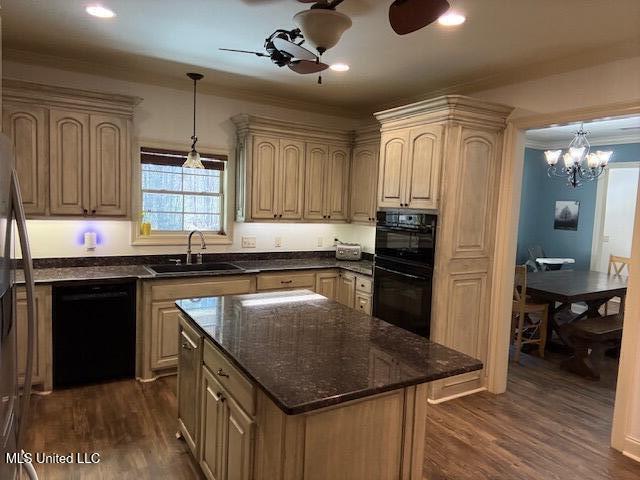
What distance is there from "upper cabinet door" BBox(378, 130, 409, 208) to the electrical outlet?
146cm

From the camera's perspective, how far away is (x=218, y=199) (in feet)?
14.6

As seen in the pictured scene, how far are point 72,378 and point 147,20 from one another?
106 inches

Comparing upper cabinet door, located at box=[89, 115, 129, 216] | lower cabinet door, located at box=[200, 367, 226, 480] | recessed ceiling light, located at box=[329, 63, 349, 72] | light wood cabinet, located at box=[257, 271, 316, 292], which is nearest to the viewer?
lower cabinet door, located at box=[200, 367, 226, 480]

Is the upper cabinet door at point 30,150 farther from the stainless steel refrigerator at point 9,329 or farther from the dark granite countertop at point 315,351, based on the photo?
the stainless steel refrigerator at point 9,329

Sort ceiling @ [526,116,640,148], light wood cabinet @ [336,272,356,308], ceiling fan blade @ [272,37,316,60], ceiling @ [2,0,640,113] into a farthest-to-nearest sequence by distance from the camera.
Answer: ceiling @ [526,116,640,148]
light wood cabinet @ [336,272,356,308]
ceiling @ [2,0,640,113]
ceiling fan blade @ [272,37,316,60]

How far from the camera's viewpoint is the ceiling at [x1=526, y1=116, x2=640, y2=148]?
555 cm

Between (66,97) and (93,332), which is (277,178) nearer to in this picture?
(66,97)

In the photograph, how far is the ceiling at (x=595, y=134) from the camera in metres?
5.55

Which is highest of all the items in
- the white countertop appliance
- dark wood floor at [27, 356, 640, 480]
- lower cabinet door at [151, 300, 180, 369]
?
the white countertop appliance

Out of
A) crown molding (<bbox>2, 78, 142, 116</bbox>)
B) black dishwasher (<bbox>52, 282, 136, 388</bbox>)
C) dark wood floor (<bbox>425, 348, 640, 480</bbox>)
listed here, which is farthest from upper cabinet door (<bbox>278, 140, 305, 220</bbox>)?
dark wood floor (<bbox>425, 348, 640, 480</bbox>)

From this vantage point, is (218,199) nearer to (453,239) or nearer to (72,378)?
(72,378)

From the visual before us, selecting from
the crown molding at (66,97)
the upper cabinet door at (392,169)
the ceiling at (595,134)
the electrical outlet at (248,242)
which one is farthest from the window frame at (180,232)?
the ceiling at (595,134)

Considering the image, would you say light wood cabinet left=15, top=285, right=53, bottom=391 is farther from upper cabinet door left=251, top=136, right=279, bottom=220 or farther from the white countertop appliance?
the white countertop appliance

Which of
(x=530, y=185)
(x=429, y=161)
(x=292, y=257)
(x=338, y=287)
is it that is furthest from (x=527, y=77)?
(x=530, y=185)
